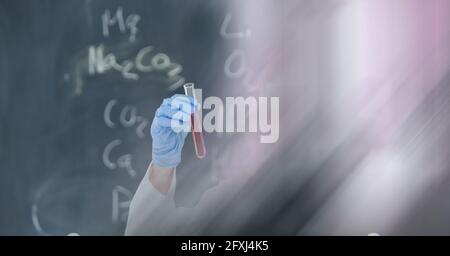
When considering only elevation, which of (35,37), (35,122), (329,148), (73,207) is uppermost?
(35,37)

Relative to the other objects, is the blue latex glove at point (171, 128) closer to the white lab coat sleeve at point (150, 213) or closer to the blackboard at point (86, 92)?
the blackboard at point (86, 92)

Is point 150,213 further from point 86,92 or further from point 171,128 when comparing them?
point 86,92

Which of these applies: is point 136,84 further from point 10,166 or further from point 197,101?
point 10,166

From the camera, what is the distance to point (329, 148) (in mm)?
3291

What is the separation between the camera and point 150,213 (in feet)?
11.0

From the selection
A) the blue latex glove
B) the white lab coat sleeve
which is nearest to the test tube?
the blue latex glove

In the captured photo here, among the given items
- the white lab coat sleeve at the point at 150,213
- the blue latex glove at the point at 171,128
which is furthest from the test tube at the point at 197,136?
the white lab coat sleeve at the point at 150,213

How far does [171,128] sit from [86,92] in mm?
553

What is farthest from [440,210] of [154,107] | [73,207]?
[73,207]

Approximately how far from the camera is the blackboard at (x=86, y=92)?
3.32 metres

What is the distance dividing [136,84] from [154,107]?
0.18 metres

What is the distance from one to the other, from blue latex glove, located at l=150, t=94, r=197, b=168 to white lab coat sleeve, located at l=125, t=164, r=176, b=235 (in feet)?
0.50

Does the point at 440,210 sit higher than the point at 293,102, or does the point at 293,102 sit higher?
the point at 293,102

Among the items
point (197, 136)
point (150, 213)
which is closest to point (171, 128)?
point (197, 136)
